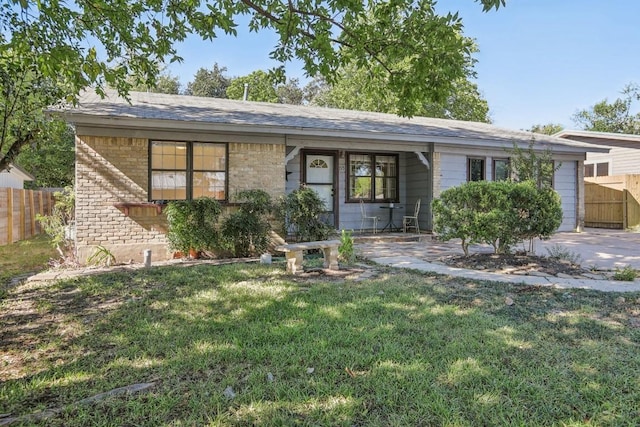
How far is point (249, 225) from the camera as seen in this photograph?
8297mm

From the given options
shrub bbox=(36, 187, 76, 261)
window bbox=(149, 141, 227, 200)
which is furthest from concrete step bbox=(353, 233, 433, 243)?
shrub bbox=(36, 187, 76, 261)

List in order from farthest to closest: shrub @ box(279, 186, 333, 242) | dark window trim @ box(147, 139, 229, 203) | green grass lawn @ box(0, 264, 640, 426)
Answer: shrub @ box(279, 186, 333, 242) < dark window trim @ box(147, 139, 229, 203) < green grass lawn @ box(0, 264, 640, 426)

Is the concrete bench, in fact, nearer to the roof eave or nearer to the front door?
the roof eave

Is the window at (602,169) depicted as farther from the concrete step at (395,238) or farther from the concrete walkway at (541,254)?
the concrete step at (395,238)

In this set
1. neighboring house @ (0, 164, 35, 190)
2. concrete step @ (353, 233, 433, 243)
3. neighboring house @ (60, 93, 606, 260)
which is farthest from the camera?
neighboring house @ (0, 164, 35, 190)

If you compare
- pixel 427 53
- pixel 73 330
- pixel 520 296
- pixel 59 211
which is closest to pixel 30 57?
pixel 73 330

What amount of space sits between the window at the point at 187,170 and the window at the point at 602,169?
17.7m

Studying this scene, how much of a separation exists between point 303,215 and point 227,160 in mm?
2062

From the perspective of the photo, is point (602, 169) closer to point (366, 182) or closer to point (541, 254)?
point (366, 182)

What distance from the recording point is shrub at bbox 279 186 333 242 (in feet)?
29.6

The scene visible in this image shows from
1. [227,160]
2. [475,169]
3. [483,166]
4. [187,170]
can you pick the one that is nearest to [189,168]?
[187,170]

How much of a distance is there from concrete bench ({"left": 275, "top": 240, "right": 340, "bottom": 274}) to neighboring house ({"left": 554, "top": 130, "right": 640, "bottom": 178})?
14804mm

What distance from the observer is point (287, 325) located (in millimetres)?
3912

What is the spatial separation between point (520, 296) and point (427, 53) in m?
3.20
